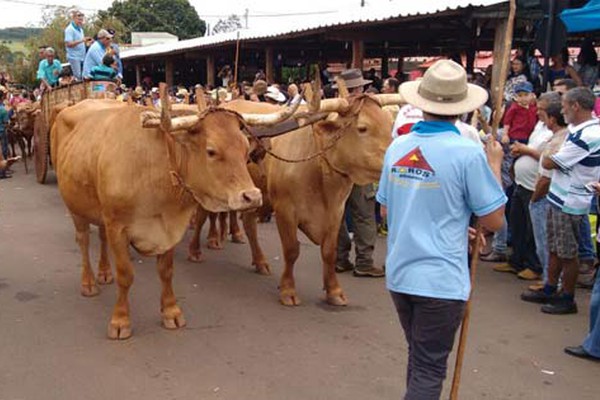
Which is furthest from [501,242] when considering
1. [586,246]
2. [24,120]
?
[24,120]

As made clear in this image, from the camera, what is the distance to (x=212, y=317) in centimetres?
527

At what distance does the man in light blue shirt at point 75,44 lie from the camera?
1153 cm

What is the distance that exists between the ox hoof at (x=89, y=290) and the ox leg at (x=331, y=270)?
209cm

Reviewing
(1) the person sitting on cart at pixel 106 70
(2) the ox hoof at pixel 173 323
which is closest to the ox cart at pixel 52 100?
(1) the person sitting on cart at pixel 106 70

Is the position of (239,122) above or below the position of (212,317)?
above

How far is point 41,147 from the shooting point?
11.4m

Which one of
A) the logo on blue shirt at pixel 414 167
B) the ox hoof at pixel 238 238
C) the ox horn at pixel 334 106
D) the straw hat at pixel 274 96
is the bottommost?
the ox hoof at pixel 238 238

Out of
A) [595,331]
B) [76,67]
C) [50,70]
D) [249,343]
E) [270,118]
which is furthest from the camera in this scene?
[50,70]

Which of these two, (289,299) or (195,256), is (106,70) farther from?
(289,299)

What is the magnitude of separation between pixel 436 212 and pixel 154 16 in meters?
62.3

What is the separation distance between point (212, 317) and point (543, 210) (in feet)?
10.2

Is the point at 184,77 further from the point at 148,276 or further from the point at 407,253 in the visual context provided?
the point at 407,253

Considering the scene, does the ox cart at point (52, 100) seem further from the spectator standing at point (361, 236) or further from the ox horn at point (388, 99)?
the ox horn at point (388, 99)

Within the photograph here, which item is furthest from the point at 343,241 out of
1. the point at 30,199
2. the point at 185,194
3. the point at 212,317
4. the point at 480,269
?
the point at 30,199
